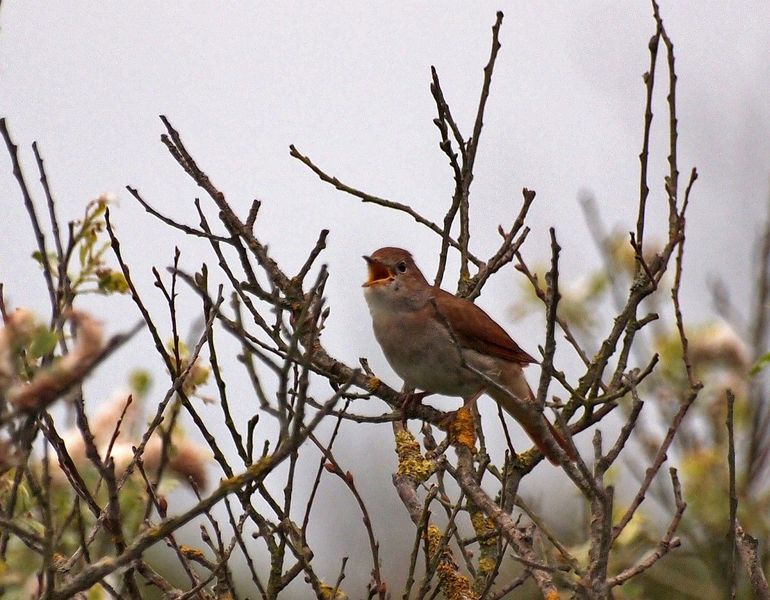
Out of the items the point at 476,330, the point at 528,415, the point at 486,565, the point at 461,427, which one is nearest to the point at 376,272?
the point at 476,330

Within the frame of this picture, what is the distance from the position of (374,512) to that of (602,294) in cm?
595

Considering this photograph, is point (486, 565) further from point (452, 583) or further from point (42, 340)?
point (42, 340)

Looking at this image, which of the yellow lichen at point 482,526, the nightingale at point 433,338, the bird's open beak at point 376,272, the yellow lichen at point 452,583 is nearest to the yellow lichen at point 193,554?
the yellow lichen at point 452,583

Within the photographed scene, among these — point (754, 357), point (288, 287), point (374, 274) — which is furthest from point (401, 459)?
point (754, 357)

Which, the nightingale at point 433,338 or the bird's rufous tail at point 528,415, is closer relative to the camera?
the bird's rufous tail at point 528,415

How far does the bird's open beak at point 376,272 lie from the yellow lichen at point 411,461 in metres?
1.17

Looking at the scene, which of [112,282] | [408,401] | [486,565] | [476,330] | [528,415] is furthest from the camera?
[476,330]

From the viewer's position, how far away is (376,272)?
5629 mm

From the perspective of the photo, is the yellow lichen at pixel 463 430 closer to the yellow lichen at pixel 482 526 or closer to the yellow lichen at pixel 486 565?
the yellow lichen at pixel 482 526

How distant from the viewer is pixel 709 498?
548cm

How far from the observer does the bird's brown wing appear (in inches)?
203

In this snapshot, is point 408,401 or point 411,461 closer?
point 411,461

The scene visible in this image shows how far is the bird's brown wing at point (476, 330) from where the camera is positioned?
5.16 meters

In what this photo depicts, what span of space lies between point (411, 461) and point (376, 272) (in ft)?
5.09
